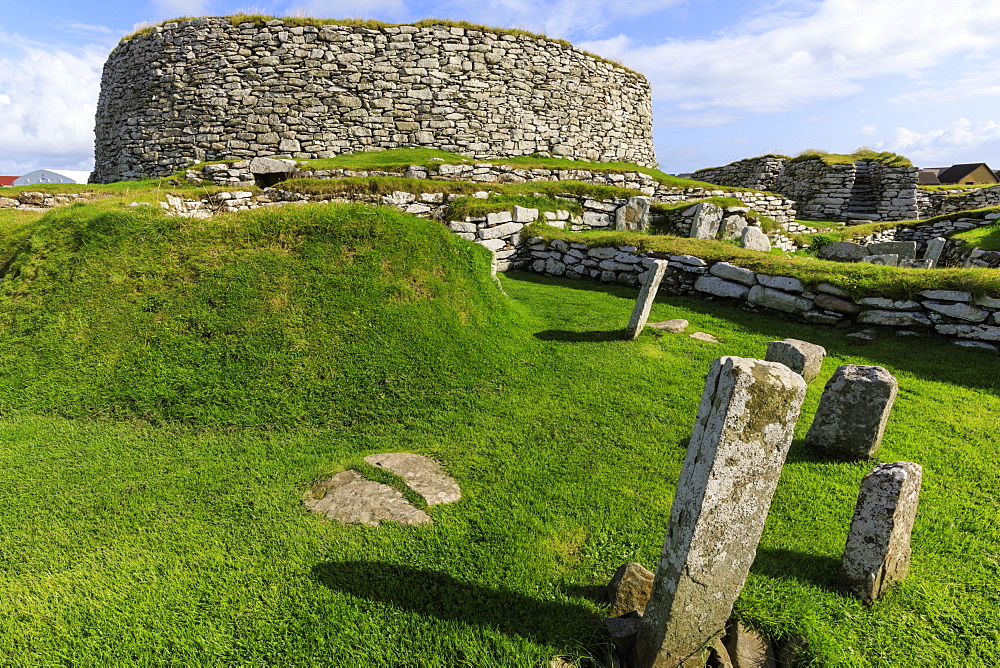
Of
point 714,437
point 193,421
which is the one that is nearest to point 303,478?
point 193,421

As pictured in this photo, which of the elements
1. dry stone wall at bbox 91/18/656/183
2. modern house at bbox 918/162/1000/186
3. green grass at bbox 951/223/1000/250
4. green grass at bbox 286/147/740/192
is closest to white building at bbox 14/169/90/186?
dry stone wall at bbox 91/18/656/183

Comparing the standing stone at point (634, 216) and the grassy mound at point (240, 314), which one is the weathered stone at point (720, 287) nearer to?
the grassy mound at point (240, 314)

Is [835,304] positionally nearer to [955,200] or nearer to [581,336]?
[581,336]

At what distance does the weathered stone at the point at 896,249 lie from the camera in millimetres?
15609

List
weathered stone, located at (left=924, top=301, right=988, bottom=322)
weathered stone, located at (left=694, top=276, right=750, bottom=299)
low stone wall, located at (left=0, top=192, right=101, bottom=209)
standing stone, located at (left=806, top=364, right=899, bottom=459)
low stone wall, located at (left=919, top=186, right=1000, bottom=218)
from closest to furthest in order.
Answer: standing stone, located at (left=806, top=364, right=899, bottom=459) < weathered stone, located at (left=924, top=301, right=988, bottom=322) < weathered stone, located at (left=694, top=276, right=750, bottom=299) < low stone wall, located at (left=0, top=192, right=101, bottom=209) < low stone wall, located at (left=919, top=186, right=1000, bottom=218)

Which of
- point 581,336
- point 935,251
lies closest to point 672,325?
point 581,336

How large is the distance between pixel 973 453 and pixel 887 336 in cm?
418

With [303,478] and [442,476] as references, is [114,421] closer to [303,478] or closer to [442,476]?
[303,478]

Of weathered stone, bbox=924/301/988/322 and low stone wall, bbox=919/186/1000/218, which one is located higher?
low stone wall, bbox=919/186/1000/218

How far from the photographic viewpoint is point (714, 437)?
2633 millimetres

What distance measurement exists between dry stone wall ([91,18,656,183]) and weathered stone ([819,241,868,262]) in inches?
548

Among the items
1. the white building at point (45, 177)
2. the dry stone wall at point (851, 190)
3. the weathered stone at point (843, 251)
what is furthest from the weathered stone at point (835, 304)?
the white building at point (45, 177)

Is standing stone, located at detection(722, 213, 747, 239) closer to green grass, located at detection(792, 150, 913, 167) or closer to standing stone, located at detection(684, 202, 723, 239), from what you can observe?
standing stone, located at detection(684, 202, 723, 239)

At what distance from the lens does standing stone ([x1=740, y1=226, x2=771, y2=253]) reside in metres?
15.2
